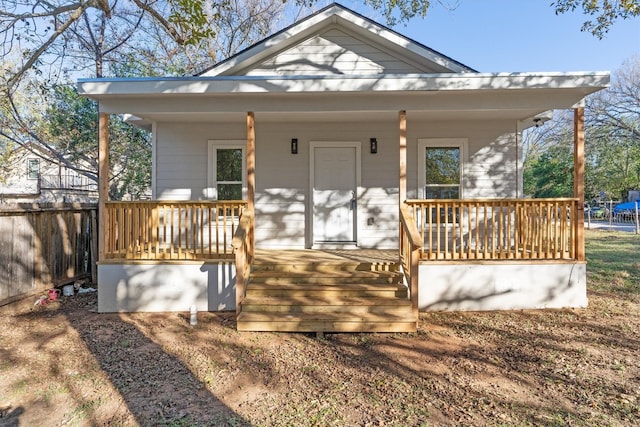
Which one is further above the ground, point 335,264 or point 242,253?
point 242,253

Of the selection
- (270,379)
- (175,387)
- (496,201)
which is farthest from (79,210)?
(496,201)

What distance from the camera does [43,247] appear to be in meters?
6.49

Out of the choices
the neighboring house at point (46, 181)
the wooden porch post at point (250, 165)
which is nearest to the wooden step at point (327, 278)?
the wooden porch post at point (250, 165)

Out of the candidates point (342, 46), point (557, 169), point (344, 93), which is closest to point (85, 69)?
point (342, 46)

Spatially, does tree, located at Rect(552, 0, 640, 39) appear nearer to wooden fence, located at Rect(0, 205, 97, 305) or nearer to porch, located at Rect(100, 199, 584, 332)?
porch, located at Rect(100, 199, 584, 332)

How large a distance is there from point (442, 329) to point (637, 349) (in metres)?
2.10

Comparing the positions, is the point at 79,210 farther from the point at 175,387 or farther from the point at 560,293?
the point at 560,293

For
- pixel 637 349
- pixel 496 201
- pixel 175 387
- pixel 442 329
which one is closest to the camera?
pixel 175 387

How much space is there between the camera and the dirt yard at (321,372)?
3.07m

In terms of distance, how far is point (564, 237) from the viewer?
5.64m

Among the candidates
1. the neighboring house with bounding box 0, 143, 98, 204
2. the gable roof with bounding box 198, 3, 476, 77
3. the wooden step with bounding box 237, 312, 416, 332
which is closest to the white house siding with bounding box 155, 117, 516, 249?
the gable roof with bounding box 198, 3, 476, 77

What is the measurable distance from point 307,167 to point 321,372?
14.6 ft

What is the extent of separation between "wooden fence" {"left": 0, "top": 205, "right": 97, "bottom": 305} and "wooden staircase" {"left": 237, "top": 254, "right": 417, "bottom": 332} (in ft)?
12.4

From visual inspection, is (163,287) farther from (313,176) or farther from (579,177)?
(579,177)
